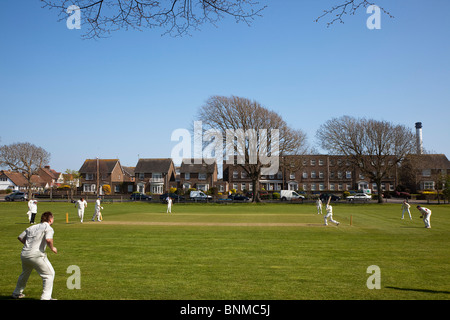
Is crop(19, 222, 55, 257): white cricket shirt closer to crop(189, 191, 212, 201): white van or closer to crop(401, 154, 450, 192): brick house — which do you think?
crop(189, 191, 212, 201): white van

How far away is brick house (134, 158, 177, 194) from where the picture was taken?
9288 centimetres

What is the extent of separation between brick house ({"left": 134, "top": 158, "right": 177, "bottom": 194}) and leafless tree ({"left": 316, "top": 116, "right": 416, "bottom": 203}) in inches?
1847

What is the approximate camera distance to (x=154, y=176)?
93875 millimetres

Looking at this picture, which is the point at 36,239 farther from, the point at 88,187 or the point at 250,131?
the point at 88,187

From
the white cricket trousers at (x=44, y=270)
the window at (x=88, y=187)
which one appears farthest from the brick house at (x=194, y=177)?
the white cricket trousers at (x=44, y=270)

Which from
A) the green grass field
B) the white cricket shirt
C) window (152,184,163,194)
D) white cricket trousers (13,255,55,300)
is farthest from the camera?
window (152,184,163,194)

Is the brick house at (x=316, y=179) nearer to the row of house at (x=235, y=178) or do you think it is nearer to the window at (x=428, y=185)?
the row of house at (x=235, y=178)

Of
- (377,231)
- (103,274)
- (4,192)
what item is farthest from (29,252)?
(4,192)

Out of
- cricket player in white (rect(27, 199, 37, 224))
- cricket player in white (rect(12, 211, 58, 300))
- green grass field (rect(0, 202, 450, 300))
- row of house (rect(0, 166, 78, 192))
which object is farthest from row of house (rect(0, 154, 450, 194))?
cricket player in white (rect(12, 211, 58, 300))

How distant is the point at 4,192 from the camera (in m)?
92.9

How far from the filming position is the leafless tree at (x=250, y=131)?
56.9m
